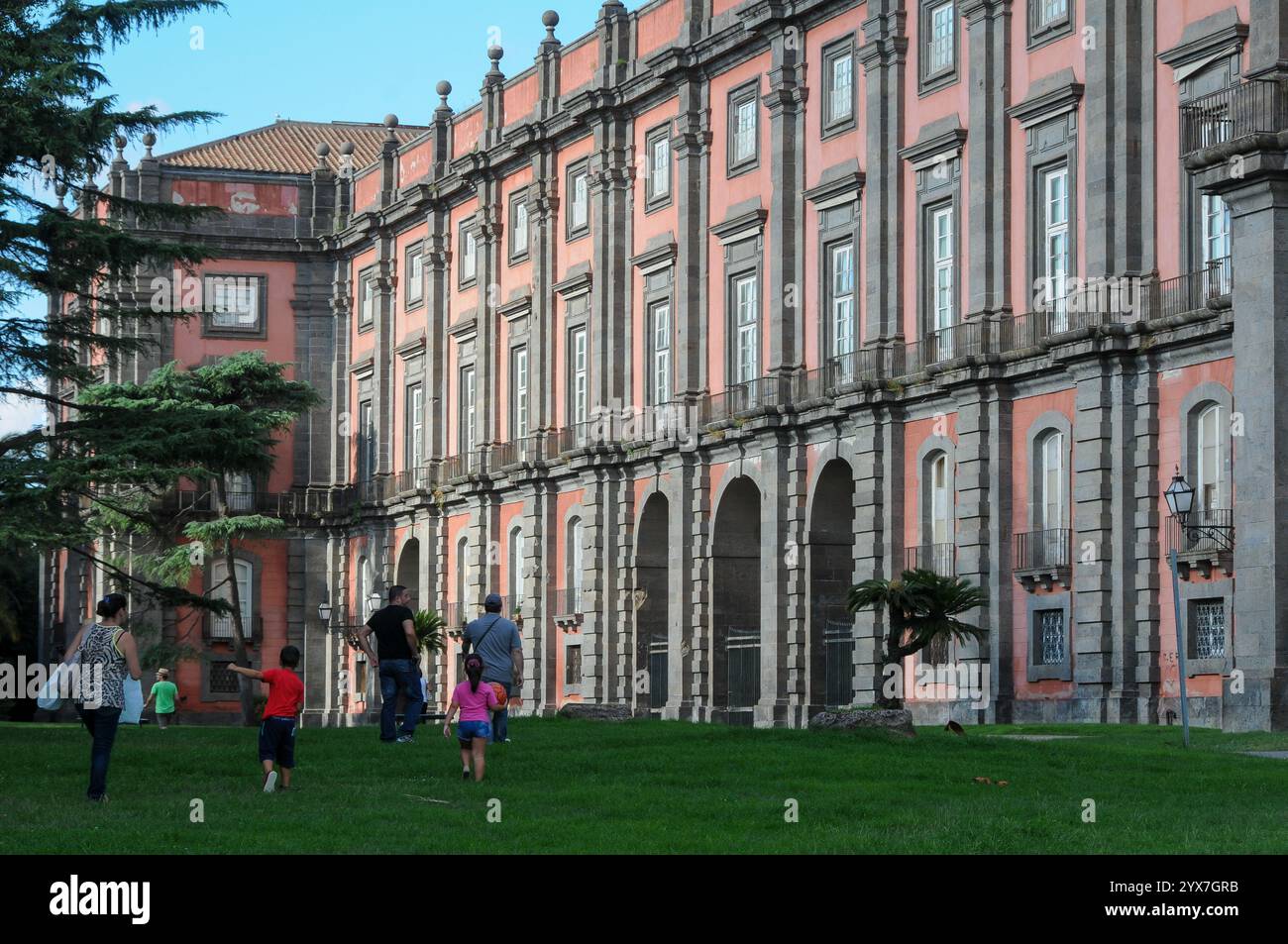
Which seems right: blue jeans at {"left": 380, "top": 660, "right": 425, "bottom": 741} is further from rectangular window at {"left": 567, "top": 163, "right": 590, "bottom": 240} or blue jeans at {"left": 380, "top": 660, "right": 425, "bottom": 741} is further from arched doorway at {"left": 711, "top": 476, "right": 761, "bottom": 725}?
rectangular window at {"left": 567, "top": 163, "right": 590, "bottom": 240}

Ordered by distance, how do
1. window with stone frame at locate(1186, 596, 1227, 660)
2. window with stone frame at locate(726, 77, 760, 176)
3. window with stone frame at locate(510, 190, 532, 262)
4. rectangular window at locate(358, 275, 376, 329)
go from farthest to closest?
rectangular window at locate(358, 275, 376, 329), window with stone frame at locate(510, 190, 532, 262), window with stone frame at locate(726, 77, 760, 176), window with stone frame at locate(1186, 596, 1227, 660)

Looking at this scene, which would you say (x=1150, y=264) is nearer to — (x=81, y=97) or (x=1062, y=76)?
(x=1062, y=76)

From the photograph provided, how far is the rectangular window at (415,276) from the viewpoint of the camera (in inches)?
2689

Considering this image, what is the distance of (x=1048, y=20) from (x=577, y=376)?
20843 mm

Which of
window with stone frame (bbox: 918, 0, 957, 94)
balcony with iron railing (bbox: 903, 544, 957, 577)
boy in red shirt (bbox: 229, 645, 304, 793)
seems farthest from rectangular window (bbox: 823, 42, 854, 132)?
boy in red shirt (bbox: 229, 645, 304, 793)

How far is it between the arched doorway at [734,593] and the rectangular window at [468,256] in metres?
16.6

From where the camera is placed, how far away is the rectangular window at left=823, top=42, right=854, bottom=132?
45.8m

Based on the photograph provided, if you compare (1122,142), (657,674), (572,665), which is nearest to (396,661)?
(1122,142)

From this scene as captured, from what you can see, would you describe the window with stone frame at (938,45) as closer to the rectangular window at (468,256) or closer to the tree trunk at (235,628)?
the rectangular window at (468,256)

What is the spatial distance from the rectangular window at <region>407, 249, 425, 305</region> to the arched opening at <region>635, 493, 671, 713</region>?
16.7 meters

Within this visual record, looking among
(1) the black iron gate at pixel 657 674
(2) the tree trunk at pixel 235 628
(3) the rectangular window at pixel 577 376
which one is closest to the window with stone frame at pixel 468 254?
(3) the rectangular window at pixel 577 376

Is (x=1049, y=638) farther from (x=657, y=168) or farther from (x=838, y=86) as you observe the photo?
(x=657, y=168)

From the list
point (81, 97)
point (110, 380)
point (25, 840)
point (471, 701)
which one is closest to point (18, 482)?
point (81, 97)

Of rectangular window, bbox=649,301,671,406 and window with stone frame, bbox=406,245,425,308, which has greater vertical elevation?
window with stone frame, bbox=406,245,425,308
